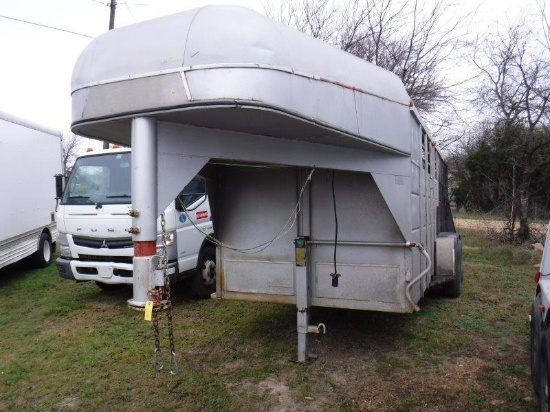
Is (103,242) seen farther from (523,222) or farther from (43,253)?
(523,222)

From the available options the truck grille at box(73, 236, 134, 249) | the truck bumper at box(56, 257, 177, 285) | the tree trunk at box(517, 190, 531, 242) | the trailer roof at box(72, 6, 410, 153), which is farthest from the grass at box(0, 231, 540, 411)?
the tree trunk at box(517, 190, 531, 242)

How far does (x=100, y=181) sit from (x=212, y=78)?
15.8 ft

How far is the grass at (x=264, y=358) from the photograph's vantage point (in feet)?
12.2

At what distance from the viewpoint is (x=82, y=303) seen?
6.92 m

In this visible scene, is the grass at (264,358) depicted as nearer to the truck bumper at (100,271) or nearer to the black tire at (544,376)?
the truck bumper at (100,271)

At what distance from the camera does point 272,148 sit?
3.41 metres

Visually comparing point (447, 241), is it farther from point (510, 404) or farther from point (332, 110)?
point (332, 110)

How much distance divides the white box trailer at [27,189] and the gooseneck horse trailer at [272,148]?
5.24 meters

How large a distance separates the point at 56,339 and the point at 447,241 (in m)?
5.08

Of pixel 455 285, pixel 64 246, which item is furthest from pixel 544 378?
pixel 64 246

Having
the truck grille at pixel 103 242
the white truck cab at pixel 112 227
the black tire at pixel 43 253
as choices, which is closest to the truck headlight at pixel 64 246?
the white truck cab at pixel 112 227

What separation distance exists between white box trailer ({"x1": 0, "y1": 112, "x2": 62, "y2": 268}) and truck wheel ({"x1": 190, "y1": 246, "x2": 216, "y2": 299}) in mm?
3536

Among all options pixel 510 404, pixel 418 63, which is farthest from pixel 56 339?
pixel 418 63

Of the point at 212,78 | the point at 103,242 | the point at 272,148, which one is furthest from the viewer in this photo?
the point at 103,242
